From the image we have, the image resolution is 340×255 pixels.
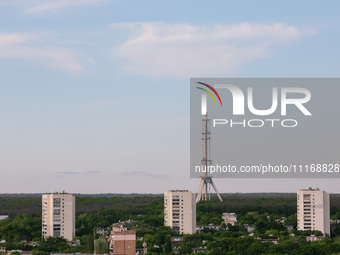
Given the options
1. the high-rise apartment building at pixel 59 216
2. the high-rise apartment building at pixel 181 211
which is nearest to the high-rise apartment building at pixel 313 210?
the high-rise apartment building at pixel 181 211

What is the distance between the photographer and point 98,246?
51250 mm

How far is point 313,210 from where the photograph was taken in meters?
71.1

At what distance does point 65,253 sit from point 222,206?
47066 millimetres

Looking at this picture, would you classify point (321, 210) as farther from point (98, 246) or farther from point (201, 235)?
point (98, 246)

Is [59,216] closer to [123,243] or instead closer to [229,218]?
[229,218]

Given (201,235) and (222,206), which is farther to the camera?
(222,206)

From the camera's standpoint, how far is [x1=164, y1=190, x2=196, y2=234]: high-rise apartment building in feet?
229

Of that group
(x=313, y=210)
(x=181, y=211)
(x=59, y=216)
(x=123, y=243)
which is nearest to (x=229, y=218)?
(x=181, y=211)

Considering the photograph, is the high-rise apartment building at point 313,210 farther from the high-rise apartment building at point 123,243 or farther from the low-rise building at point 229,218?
the high-rise apartment building at point 123,243

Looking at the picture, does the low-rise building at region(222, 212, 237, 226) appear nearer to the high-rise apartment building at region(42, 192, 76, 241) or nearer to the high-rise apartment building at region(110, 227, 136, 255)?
the high-rise apartment building at region(42, 192, 76, 241)

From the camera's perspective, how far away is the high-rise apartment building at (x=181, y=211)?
69875mm

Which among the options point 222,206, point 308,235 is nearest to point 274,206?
point 222,206

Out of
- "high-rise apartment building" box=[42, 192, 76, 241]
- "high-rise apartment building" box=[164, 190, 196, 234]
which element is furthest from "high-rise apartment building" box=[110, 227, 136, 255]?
"high-rise apartment building" box=[164, 190, 196, 234]

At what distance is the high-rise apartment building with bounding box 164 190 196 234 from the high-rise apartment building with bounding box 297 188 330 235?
8.31 meters
